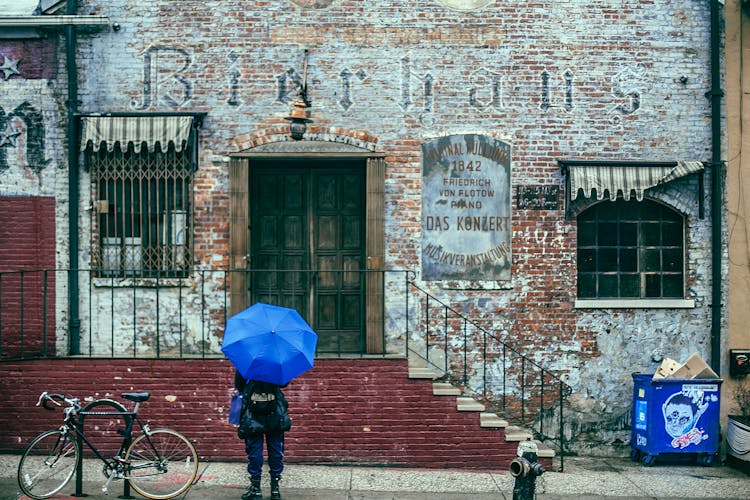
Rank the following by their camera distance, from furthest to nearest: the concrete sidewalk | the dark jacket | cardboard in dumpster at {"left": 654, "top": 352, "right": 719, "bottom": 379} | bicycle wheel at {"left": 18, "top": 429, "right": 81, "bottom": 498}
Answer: cardboard in dumpster at {"left": 654, "top": 352, "right": 719, "bottom": 379}, the concrete sidewalk, bicycle wheel at {"left": 18, "top": 429, "right": 81, "bottom": 498}, the dark jacket

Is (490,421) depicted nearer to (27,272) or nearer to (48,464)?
(48,464)

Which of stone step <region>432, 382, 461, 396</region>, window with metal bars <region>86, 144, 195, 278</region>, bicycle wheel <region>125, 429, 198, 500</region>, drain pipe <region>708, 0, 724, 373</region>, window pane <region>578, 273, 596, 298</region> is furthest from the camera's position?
window pane <region>578, 273, 596, 298</region>

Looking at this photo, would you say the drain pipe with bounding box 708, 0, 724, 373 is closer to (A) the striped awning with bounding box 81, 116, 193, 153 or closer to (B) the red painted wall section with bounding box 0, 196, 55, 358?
(A) the striped awning with bounding box 81, 116, 193, 153

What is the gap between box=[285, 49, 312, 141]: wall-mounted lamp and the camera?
9547 millimetres

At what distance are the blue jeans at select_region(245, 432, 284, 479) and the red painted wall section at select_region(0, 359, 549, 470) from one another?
1.45 metres

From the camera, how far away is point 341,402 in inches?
361

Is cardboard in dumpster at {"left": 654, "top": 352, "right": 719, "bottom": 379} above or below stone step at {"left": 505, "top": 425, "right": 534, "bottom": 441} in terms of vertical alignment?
above

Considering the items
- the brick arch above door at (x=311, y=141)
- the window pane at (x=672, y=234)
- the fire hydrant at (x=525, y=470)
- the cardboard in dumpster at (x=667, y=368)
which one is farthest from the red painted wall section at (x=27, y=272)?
the window pane at (x=672, y=234)

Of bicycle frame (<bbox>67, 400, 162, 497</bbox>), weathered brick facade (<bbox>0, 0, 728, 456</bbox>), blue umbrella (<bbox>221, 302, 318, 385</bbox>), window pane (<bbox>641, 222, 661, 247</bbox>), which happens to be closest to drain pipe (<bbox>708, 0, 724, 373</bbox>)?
weathered brick facade (<bbox>0, 0, 728, 456</bbox>)

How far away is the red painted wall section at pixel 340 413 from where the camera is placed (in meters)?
9.16

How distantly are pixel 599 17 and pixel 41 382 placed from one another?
8.27 metres

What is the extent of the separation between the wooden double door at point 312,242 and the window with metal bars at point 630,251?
302 centimetres

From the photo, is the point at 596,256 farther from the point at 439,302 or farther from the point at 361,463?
the point at 361,463

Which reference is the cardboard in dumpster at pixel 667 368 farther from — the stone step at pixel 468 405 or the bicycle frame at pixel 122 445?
the bicycle frame at pixel 122 445
